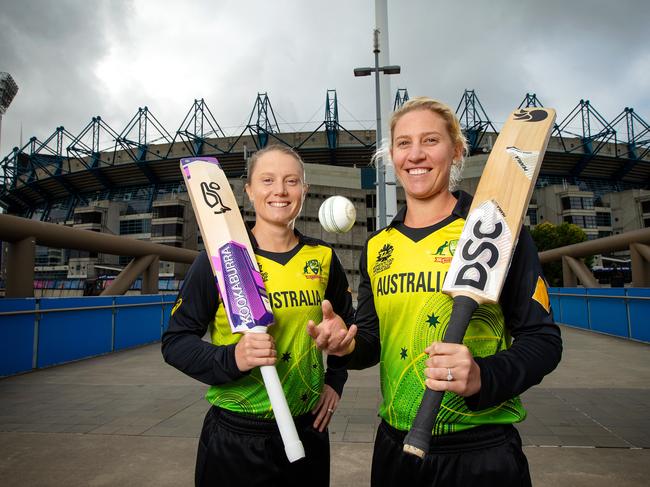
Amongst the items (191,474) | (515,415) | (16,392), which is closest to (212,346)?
(515,415)

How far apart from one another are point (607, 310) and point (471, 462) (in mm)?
12749

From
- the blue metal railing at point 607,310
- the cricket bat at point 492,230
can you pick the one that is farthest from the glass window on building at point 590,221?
the cricket bat at point 492,230

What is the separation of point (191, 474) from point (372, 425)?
2022mm

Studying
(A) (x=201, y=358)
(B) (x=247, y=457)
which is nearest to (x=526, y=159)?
(A) (x=201, y=358)

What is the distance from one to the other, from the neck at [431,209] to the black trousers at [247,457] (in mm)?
1166

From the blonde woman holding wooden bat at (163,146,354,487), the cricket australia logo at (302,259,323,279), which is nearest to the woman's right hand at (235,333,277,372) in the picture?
the blonde woman holding wooden bat at (163,146,354,487)

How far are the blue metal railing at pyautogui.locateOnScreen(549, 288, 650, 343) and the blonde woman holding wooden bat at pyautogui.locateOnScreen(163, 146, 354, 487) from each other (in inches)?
410

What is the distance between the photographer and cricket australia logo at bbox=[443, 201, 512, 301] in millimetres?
1574

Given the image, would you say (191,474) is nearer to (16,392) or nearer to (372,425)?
(372,425)

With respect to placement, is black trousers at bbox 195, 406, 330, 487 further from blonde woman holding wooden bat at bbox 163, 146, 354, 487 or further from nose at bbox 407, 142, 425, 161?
nose at bbox 407, 142, 425, 161

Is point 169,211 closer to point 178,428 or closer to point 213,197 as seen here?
point 178,428

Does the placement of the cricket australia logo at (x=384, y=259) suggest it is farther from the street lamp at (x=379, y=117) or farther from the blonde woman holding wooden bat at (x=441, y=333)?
the street lamp at (x=379, y=117)

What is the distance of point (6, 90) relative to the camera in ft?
238

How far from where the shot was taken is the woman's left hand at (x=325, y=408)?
2.23m
